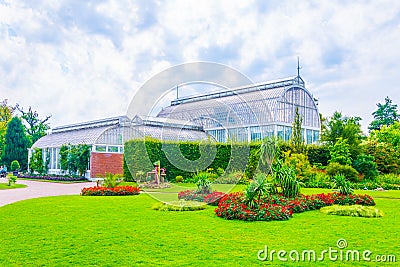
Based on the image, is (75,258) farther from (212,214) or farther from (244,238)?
(212,214)

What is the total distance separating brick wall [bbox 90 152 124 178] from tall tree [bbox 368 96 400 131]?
34240 mm

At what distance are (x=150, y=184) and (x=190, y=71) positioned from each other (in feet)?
34.4

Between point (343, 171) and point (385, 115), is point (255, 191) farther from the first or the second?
point (385, 115)

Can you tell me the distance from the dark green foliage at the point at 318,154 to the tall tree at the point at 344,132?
611 mm

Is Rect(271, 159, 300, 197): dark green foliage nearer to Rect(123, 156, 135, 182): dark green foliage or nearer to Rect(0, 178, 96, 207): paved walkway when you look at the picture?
Rect(0, 178, 96, 207): paved walkway

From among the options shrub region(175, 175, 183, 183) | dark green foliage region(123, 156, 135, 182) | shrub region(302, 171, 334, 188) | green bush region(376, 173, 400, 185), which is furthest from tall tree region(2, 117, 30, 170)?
green bush region(376, 173, 400, 185)

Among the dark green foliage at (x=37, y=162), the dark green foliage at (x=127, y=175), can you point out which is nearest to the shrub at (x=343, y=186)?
the dark green foliage at (x=127, y=175)

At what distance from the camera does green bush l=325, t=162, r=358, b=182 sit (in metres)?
21.3

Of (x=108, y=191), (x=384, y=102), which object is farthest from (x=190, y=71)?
(x=384, y=102)

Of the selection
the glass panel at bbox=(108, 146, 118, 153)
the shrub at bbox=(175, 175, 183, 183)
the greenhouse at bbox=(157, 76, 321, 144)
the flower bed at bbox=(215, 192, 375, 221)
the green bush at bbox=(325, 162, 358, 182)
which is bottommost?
the flower bed at bbox=(215, 192, 375, 221)

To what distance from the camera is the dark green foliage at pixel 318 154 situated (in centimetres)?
2588

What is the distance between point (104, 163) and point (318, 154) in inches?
666

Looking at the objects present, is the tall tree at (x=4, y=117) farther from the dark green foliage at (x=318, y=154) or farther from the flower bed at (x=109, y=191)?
the dark green foliage at (x=318, y=154)

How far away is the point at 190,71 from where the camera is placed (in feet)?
35.2
